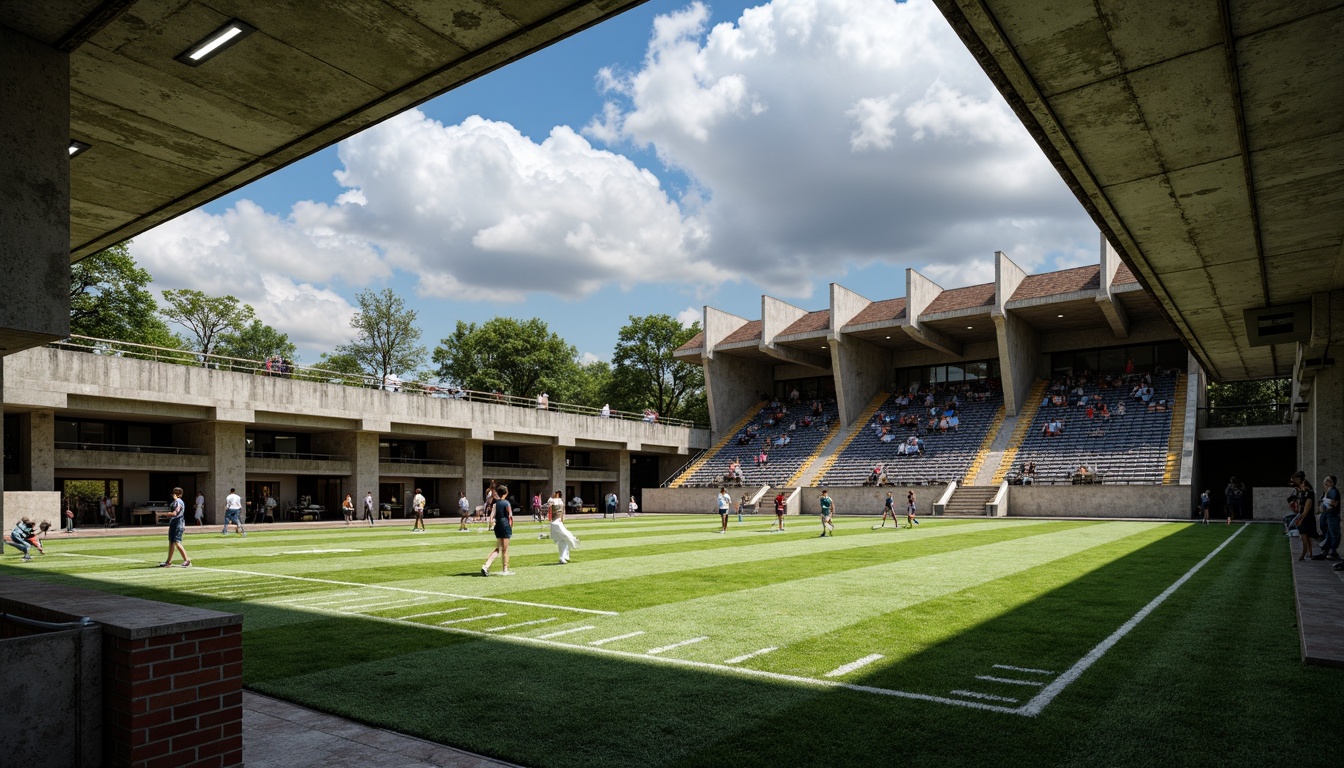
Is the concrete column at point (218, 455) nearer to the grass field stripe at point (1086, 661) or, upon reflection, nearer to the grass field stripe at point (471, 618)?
the grass field stripe at point (471, 618)

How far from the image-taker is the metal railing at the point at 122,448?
33438 millimetres

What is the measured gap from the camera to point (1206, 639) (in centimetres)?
927

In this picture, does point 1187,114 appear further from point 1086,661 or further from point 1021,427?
point 1021,427

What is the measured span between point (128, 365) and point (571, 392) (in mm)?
48638

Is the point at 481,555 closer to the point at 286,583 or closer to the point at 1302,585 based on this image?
the point at 286,583

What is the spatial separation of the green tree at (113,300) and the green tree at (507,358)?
2754 cm

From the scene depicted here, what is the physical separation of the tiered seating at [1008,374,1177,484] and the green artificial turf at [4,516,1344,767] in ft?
75.7

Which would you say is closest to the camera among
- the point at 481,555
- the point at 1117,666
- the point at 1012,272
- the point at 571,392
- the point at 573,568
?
the point at 1117,666

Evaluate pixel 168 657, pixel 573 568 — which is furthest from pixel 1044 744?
pixel 573 568

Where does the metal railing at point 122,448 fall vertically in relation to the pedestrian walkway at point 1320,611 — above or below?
above

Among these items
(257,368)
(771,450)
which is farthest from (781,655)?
(771,450)

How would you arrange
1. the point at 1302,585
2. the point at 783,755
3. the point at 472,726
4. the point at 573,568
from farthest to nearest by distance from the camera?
the point at 573,568 < the point at 1302,585 < the point at 472,726 < the point at 783,755

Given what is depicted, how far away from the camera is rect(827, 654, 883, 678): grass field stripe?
7668 millimetres

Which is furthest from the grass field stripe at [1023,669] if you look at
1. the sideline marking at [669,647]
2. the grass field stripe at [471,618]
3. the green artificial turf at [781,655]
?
the grass field stripe at [471,618]
